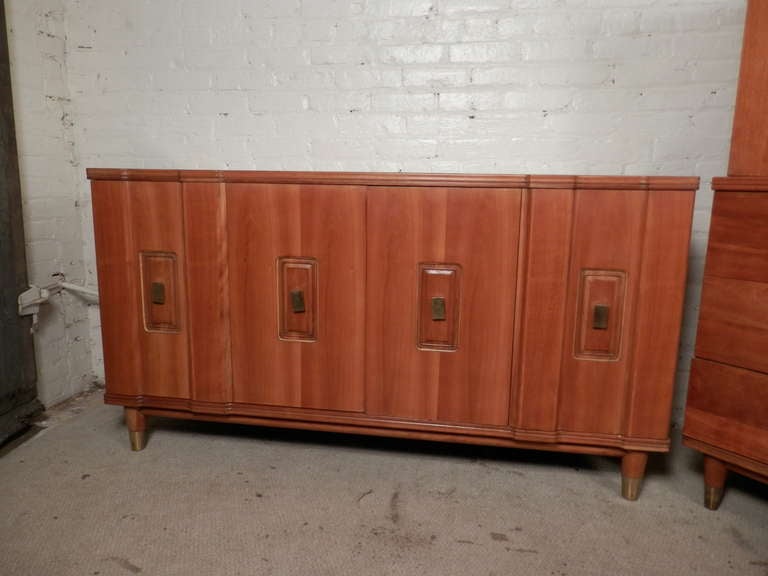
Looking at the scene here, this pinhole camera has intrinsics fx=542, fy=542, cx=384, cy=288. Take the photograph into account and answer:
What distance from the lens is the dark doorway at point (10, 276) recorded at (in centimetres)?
180

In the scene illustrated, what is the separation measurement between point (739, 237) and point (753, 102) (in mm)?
327

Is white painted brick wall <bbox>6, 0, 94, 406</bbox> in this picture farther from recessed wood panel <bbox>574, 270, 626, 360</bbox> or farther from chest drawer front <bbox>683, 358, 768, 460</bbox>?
chest drawer front <bbox>683, 358, 768, 460</bbox>

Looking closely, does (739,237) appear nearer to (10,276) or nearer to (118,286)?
(118,286)

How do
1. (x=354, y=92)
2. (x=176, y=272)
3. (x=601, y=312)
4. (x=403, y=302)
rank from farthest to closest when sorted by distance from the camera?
(x=354, y=92)
(x=176, y=272)
(x=403, y=302)
(x=601, y=312)

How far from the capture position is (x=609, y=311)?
142 cm

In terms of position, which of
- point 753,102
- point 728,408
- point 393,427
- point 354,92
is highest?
point 354,92

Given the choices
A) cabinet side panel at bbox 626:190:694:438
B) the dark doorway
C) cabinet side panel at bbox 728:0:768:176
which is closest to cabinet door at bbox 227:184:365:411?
cabinet side panel at bbox 626:190:694:438

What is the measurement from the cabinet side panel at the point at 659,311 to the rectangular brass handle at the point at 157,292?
4.39 ft

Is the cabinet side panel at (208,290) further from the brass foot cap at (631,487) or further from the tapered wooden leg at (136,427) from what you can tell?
the brass foot cap at (631,487)

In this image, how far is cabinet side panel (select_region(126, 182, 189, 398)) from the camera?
158 centimetres

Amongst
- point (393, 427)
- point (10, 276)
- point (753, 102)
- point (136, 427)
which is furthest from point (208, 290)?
point (753, 102)

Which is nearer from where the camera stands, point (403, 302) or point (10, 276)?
point (403, 302)

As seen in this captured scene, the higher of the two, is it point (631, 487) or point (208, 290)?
point (208, 290)

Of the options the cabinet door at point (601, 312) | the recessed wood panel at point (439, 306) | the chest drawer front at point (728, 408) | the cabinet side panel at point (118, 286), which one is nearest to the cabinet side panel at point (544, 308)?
the cabinet door at point (601, 312)
